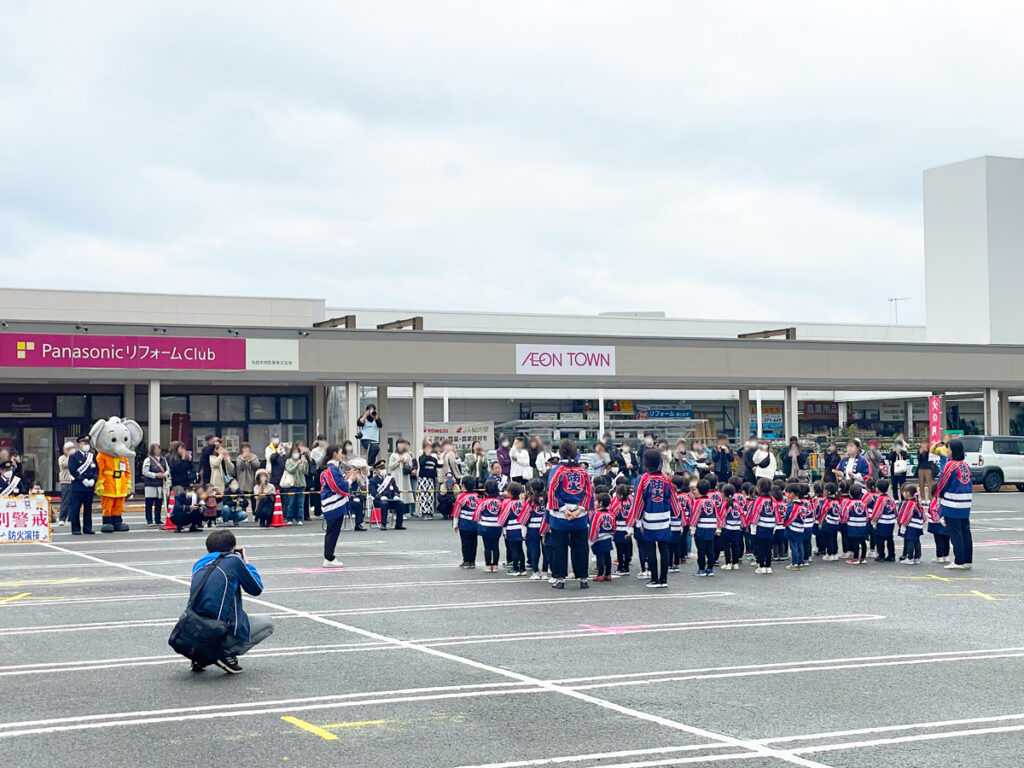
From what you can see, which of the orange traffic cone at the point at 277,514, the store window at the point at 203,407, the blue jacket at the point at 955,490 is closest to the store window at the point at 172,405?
the store window at the point at 203,407

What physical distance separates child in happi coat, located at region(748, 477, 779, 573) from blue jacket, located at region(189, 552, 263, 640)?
29.1 feet

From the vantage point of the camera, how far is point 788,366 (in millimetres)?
36906

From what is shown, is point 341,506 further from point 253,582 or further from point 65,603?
point 253,582

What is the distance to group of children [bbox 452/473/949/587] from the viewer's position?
15.8 m

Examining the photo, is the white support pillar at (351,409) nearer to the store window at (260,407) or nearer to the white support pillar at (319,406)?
the white support pillar at (319,406)

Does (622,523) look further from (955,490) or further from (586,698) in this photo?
(586,698)

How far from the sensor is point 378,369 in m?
31.9

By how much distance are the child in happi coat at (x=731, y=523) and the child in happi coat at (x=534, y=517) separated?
2.65 metres

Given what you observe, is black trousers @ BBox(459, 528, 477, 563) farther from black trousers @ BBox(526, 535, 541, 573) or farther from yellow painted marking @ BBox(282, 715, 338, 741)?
yellow painted marking @ BBox(282, 715, 338, 741)

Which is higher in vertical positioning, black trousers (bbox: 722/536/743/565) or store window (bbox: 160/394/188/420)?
store window (bbox: 160/394/188/420)

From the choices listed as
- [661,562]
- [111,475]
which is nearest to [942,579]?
[661,562]

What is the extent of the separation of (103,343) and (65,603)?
16.9 meters

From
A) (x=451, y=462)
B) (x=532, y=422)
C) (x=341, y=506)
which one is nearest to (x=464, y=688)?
(x=341, y=506)

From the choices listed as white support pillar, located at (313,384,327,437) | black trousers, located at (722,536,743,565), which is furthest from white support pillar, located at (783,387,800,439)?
black trousers, located at (722,536,743,565)
